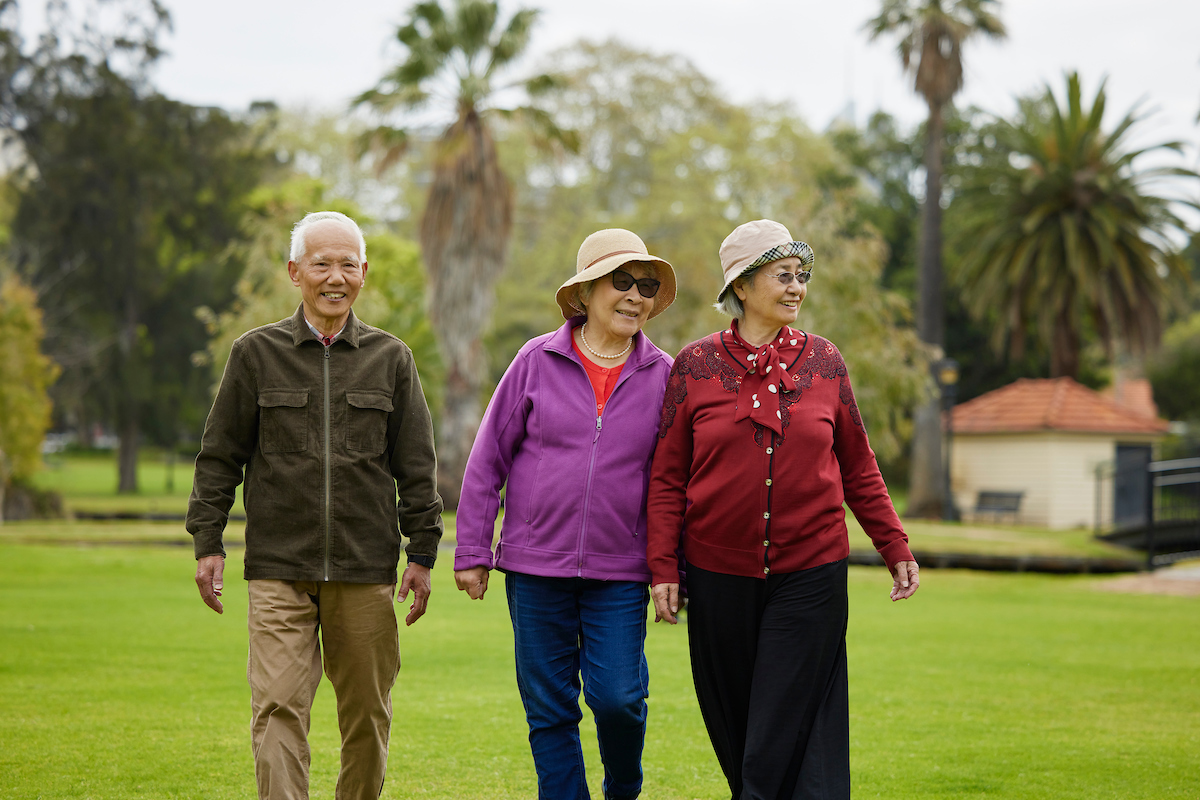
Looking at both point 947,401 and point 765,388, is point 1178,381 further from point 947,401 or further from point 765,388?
point 765,388

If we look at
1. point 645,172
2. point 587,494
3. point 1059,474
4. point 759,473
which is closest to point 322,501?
point 587,494

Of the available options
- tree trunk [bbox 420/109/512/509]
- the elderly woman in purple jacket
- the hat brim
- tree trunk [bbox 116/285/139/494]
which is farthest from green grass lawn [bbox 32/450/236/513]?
the elderly woman in purple jacket

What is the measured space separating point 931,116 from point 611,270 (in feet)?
105

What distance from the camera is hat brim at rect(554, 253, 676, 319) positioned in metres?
4.47

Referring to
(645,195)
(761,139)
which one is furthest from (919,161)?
(645,195)

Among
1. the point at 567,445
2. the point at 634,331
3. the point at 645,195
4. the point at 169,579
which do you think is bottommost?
the point at 169,579

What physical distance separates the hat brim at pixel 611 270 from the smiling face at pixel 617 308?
0.04 m

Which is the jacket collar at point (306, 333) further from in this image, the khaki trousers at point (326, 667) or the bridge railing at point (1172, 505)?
the bridge railing at point (1172, 505)

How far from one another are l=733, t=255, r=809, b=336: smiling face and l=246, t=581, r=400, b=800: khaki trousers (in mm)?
1684

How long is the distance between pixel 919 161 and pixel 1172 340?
58.3 ft

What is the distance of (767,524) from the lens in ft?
13.5

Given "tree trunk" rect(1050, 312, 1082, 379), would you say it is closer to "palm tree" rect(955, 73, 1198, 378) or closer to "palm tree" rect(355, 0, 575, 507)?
"palm tree" rect(955, 73, 1198, 378)

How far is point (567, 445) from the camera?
172 inches

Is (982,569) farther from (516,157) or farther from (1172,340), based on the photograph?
(1172,340)
